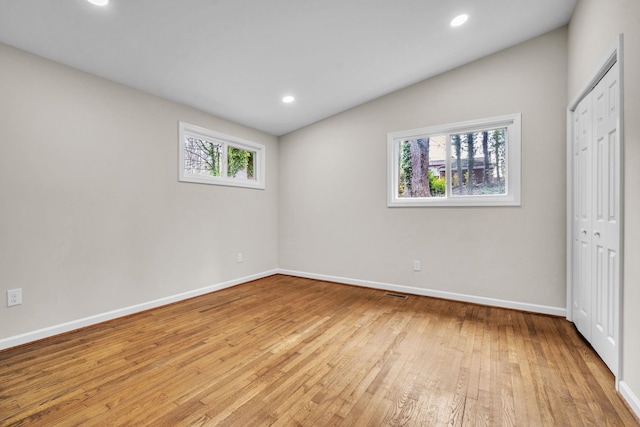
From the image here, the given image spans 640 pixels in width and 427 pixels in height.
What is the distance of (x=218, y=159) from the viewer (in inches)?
162

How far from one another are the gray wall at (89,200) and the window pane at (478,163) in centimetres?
321

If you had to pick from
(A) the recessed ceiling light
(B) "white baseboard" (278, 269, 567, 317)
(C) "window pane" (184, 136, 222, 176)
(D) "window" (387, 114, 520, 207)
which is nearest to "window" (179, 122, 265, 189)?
(C) "window pane" (184, 136, 222, 176)

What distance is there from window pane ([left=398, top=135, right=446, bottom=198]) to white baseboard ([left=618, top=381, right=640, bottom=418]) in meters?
2.38

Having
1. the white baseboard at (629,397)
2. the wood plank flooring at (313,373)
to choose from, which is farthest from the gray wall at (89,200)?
the white baseboard at (629,397)

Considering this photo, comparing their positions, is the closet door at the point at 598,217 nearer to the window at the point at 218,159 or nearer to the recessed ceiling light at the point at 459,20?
the recessed ceiling light at the point at 459,20

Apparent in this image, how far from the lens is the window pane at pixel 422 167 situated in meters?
3.74

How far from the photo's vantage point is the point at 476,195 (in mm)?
3494

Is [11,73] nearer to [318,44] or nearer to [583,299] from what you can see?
[318,44]

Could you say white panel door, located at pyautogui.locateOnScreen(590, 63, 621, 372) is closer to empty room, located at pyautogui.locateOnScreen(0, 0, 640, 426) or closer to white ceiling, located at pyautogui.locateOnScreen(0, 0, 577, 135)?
empty room, located at pyautogui.locateOnScreen(0, 0, 640, 426)

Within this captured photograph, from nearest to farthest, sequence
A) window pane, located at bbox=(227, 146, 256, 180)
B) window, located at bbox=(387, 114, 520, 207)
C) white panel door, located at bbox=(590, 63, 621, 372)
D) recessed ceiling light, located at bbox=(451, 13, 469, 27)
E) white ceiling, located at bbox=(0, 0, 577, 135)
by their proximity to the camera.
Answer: white panel door, located at bbox=(590, 63, 621, 372), white ceiling, located at bbox=(0, 0, 577, 135), recessed ceiling light, located at bbox=(451, 13, 469, 27), window, located at bbox=(387, 114, 520, 207), window pane, located at bbox=(227, 146, 256, 180)

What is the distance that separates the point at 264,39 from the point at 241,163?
2211mm

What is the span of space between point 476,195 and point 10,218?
4533 millimetres

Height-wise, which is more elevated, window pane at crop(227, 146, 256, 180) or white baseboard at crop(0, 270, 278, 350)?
window pane at crop(227, 146, 256, 180)

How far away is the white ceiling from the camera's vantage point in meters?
2.15
